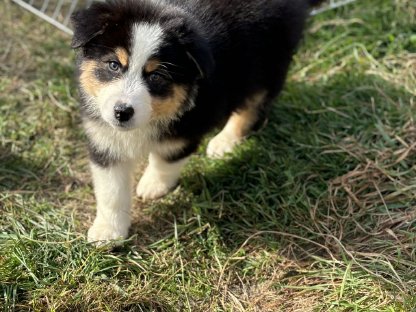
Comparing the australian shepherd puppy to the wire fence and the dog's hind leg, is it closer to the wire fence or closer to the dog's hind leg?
the dog's hind leg

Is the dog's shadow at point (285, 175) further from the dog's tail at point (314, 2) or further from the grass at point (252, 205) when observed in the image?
the dog's tail at point (314, 2)

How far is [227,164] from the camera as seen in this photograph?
14.5 ft

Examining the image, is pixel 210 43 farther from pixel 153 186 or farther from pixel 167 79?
pixel 153 186

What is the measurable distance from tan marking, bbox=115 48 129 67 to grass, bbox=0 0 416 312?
117 centimetres

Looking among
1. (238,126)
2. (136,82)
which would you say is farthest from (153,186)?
(136,82)

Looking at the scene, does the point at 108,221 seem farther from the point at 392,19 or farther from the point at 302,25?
the point at 392,19

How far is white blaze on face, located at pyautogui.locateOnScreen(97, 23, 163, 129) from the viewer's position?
10.2 ft

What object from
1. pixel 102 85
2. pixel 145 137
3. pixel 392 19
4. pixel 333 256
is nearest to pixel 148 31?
pixel 102 85

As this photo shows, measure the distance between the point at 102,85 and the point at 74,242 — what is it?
41.0 inches

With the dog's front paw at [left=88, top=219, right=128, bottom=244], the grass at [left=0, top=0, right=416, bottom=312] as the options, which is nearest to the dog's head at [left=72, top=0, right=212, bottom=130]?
the dog's front paw at [left=88, top=219, right=128, bottom=244]

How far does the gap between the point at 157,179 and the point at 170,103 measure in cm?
87

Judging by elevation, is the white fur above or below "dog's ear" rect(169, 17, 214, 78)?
below

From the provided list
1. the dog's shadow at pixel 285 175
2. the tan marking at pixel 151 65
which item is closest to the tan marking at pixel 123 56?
the tan marking at pixel 151 65

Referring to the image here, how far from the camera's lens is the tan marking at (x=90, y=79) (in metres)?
3.28
